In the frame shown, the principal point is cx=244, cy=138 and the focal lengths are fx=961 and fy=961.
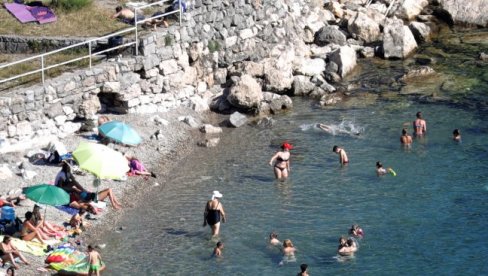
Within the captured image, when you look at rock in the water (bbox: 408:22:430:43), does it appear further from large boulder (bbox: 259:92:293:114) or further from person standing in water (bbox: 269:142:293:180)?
→ person standing in water (bbox: 269:142:293:180)

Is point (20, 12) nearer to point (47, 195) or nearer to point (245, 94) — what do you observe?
point (245, 94)

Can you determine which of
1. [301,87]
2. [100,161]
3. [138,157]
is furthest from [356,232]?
[301,87]

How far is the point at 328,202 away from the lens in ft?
91.6

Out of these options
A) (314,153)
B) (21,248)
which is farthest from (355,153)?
(21,248)

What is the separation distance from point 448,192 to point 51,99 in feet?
41.3

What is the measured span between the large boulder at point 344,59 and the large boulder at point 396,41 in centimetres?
198

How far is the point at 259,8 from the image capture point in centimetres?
3875

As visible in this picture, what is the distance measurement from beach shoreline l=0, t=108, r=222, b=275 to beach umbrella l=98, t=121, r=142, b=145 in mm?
876

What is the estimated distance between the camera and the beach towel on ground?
3525cm

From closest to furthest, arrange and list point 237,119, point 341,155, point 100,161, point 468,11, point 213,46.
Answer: point 100,161 → point 341,155 → point 237,119 → point 213,46 → point 468,11

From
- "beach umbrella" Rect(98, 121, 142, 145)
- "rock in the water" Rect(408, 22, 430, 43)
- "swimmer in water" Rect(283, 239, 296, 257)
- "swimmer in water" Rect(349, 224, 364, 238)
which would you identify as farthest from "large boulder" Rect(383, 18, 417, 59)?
"swimmer in water" Rect(283, 239, 296, 257)

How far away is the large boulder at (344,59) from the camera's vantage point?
38.4 meters

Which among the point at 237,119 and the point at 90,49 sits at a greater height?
the point at 90,49

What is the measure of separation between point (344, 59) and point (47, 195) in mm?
17225
